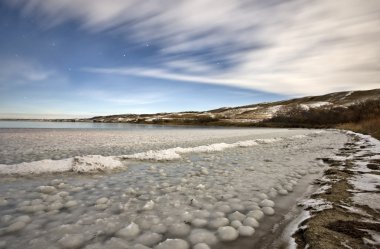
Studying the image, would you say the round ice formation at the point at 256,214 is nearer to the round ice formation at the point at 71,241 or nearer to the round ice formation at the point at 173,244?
the round ice formation at the point at 173,244

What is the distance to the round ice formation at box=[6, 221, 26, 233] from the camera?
159 inches

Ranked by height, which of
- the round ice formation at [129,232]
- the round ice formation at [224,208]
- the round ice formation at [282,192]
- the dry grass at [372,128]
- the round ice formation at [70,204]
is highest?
the round ice formation at [70,204]

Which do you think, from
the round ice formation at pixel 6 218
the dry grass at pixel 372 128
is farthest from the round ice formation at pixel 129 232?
the dry grass at pixel 372 128

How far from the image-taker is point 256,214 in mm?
4887

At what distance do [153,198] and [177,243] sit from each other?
227cm

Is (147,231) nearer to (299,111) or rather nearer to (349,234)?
(349,234)

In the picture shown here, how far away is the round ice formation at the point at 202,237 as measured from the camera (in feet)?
12.6

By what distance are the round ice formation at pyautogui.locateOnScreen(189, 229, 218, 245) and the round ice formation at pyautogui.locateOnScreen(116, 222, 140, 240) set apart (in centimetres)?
84

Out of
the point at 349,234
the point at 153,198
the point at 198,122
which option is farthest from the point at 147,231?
the point at 198,122

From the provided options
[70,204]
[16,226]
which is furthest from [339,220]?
[16,226]

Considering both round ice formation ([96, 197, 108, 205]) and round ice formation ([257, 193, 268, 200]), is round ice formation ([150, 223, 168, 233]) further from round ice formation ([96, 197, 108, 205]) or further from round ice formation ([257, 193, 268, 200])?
round ice formation ([257, 193, 268, 200])

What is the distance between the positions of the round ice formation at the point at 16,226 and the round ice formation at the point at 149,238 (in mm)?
1907

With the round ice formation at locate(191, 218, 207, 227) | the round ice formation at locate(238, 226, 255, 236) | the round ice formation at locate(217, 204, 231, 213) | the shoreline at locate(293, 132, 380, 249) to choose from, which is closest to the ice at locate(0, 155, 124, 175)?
the round ice formation at locate(217, 204, 231, 213)

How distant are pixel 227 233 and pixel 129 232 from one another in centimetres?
148
